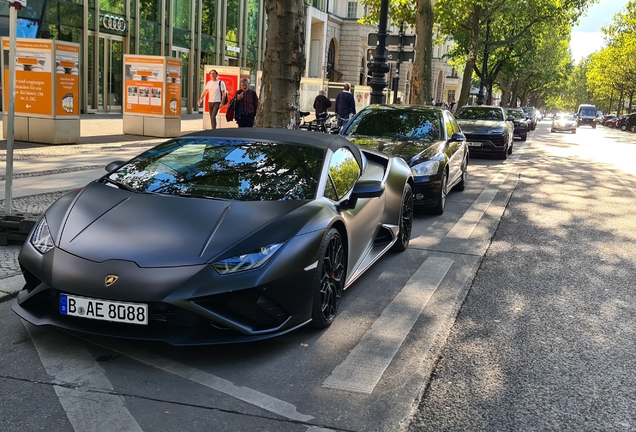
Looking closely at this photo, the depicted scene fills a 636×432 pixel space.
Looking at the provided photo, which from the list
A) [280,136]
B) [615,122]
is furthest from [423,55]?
[615,122]

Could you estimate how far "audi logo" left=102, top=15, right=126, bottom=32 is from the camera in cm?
2798

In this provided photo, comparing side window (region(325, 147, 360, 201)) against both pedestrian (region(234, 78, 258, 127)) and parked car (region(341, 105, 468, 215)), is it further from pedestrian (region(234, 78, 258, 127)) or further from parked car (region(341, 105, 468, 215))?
pedestrian (region(234, 78, 258, 127))

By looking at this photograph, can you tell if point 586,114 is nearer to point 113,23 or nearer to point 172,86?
point 113,23

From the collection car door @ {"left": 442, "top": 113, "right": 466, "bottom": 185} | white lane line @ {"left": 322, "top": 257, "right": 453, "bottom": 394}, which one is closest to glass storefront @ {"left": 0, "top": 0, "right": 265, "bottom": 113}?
car door @ {"left": 442, "top": 113, "right": 466, "bottom": 185}

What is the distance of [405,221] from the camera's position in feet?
22.7

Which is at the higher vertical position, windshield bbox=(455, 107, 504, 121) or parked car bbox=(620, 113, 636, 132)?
windshield bbox=(455, 107, 504, 121)

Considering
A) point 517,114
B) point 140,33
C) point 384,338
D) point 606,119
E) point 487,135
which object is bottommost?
point 384,338

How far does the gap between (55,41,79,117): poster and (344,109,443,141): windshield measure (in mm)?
6942

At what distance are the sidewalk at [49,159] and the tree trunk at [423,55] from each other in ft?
36.3

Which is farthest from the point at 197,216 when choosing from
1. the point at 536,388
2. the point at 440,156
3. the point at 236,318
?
the point at 440,156

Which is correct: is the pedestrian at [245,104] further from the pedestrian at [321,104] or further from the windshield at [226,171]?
the windshield at [226,171]

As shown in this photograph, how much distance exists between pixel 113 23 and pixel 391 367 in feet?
90.7

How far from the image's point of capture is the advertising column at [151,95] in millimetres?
17844

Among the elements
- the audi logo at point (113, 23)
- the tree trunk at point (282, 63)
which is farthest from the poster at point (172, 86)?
the audi logo at point (113, 23)
